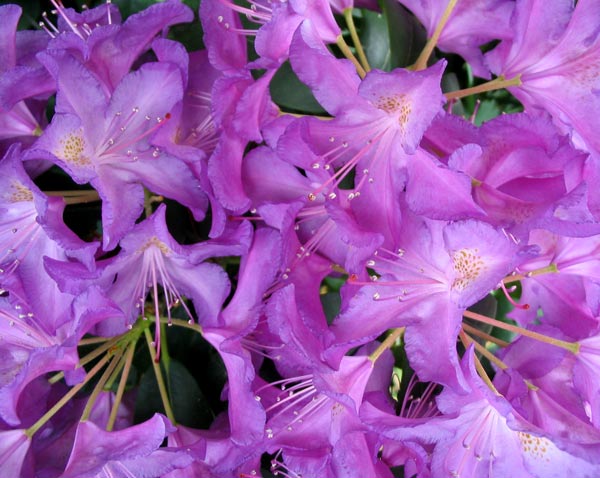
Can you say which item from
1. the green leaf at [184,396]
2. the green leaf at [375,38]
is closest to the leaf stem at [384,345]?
the green leaf at [184,396]

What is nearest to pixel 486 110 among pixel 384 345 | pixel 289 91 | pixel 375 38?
pixel 375 38

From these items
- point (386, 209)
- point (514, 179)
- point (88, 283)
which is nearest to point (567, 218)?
point (514, 179)

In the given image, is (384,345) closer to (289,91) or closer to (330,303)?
(330,303)

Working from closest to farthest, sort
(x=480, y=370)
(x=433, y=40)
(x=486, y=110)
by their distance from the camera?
(x=480, y=370) → (x=433, y=40) → (x=486, y=110)

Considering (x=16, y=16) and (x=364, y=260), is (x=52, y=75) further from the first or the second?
(x=364, y=260)

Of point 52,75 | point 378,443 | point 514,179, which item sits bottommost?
point 378,443

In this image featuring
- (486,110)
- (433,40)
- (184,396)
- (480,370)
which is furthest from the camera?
(486,110)
